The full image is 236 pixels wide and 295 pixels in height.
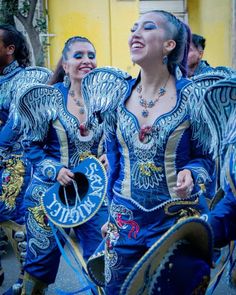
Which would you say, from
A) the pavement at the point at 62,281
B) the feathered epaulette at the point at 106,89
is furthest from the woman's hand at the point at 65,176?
the pavement at the point at 62,281

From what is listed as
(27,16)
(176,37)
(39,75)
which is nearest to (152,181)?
(176,37)

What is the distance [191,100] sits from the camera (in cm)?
308

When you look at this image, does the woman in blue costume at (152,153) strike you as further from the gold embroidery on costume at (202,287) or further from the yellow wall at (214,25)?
the yellow wall at (214,25)

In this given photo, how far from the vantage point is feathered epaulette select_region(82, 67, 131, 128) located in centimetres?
328

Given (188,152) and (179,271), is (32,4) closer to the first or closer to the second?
(188,152)

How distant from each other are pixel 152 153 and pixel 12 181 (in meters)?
2.07

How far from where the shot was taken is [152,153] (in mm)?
3051

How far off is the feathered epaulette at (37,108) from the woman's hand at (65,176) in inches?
11.3

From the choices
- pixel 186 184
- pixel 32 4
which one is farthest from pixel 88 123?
pixel 32 4

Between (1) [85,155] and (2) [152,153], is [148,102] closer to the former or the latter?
(2) [152,153]

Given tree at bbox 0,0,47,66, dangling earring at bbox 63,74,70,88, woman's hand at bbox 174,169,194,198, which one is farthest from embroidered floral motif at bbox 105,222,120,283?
tree at bbox 0,0,47,66

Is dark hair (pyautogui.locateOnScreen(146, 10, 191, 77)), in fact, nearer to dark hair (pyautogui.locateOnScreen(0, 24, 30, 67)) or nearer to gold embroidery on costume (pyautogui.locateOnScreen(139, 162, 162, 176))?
gold embroidery on costume (pyautogui.locateOnScreen(139, 162, 162, 176))

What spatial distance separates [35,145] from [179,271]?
186 centimetres

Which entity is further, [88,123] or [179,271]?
[88,123]
